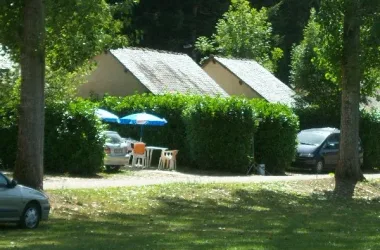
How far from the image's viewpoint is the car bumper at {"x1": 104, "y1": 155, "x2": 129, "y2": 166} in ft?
110

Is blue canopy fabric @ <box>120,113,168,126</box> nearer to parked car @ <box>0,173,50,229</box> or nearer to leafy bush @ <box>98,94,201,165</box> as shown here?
leafy bush @ <box>98,94,201,165</box>

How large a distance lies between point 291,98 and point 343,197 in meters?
21.1

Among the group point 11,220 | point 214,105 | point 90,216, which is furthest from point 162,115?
point 11,220

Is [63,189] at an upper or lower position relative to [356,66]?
lower

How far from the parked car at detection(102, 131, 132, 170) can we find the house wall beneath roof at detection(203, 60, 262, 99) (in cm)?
1702

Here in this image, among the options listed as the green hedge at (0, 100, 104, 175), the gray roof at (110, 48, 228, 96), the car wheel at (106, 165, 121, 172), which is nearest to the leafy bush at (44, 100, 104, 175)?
the green hedge at (0, 100, 104, 175)

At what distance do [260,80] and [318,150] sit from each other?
12.2m

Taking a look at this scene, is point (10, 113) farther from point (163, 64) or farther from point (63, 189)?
point (163, 64)

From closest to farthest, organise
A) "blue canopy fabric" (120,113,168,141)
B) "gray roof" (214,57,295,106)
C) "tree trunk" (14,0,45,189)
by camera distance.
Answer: "tree trunk" (14,0,45,189), "blue canopy fabric" (120,113,168,141), "gray roof" (214,57,295,106)

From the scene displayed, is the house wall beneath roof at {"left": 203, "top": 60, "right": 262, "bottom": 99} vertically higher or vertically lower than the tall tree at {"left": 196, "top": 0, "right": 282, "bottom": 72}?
lower

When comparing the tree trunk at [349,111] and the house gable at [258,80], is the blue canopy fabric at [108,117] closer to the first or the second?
the tree trunk at [349,111]

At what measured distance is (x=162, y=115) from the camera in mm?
38562

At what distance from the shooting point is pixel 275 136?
38344 millimetres

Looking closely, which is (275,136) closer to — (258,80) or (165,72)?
(165,72)
